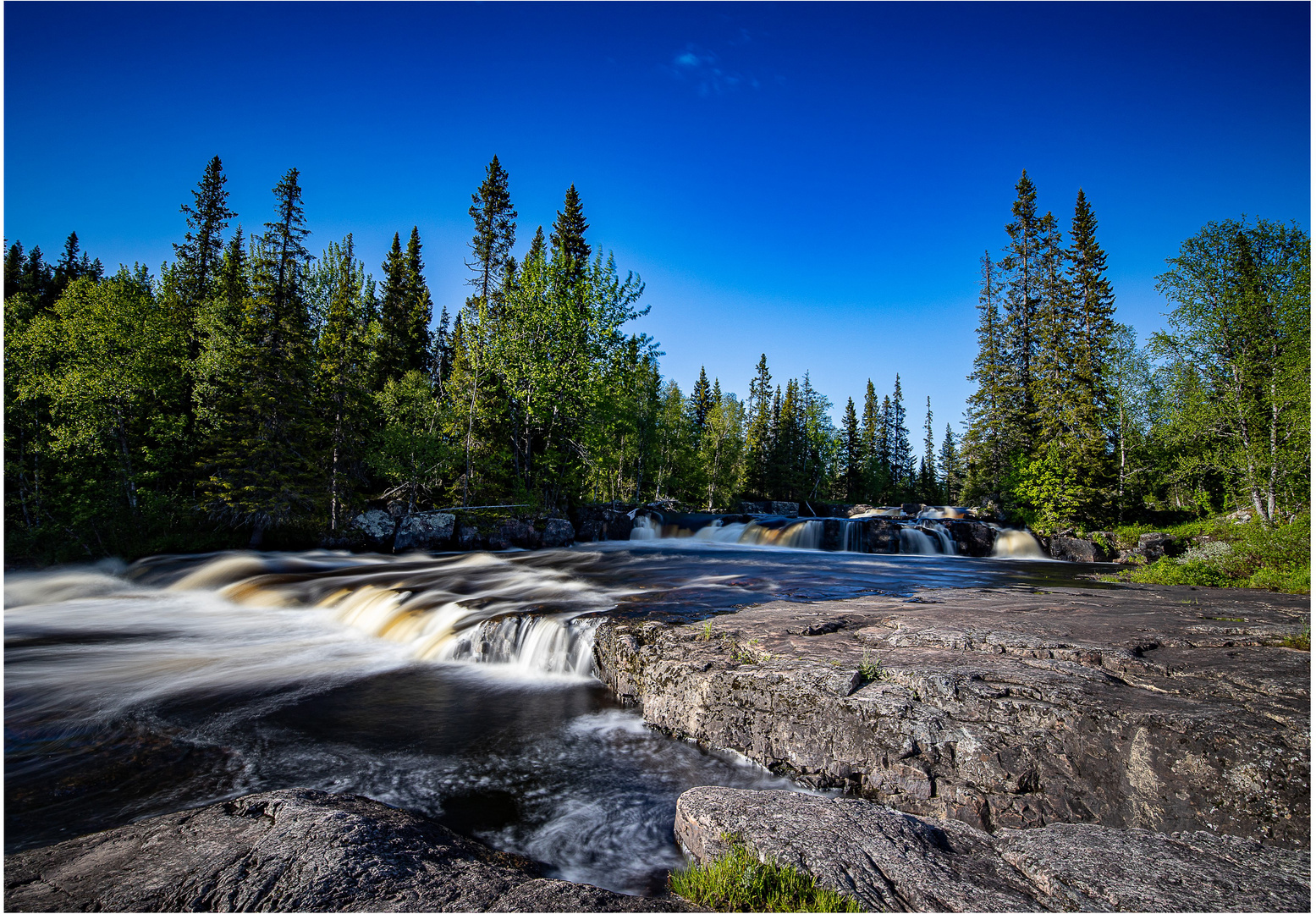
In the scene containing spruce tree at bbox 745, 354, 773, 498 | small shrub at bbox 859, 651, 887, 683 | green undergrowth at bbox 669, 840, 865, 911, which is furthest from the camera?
spruce tree at bbox 745, 354, 773, 498

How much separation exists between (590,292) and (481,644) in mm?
18159

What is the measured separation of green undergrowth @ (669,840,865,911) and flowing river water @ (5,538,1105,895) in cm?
90

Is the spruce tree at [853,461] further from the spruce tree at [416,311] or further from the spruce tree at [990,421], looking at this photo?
the spruce tree at [416,311]

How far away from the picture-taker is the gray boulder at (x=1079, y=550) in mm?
19844

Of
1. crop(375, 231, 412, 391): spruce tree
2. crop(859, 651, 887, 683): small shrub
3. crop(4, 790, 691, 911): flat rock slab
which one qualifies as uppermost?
crop(375, 231, 412, 391): spruce tree

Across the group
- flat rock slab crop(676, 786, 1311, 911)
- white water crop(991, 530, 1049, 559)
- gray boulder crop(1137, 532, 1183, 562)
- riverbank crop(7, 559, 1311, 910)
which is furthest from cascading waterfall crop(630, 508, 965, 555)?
flat rock slab crop(676, 786, 1311, 911)

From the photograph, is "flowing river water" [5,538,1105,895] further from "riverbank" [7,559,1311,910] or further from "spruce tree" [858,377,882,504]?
"spruce tree" [858,377,882,504]

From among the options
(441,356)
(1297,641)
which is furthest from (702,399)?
(1297,641)

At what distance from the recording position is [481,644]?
7.76 m

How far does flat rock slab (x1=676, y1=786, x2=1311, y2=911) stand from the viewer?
252 cm

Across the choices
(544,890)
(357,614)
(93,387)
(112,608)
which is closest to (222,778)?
(544,890)

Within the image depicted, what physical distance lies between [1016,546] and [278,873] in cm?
2566

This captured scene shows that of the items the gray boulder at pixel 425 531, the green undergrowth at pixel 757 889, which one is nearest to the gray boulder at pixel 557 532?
the gray boulder at pixel 425 531

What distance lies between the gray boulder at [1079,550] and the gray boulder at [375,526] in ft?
85.8
